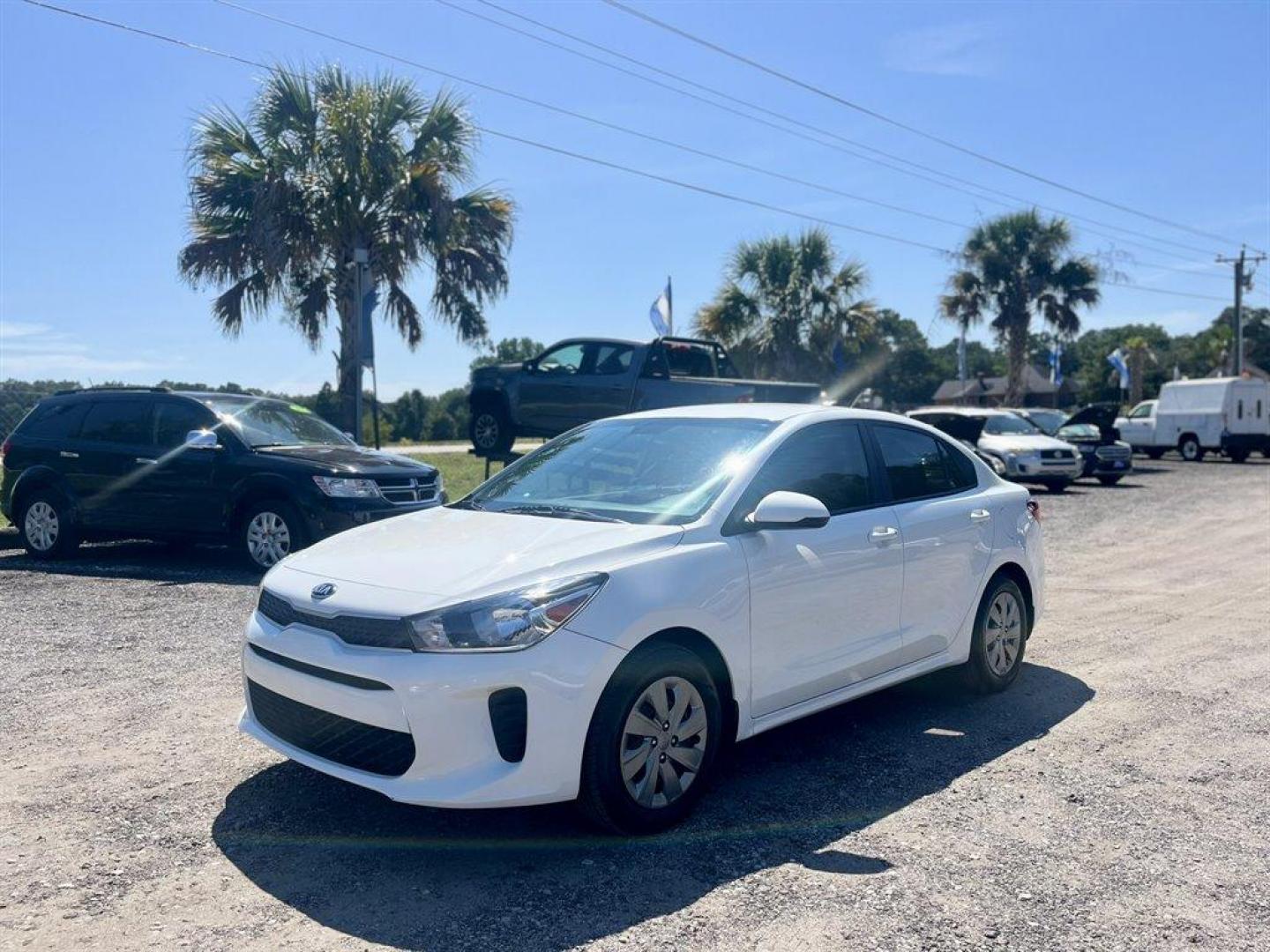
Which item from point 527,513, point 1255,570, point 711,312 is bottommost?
point 1255,570

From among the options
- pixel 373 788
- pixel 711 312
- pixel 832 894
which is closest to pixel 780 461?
pixel 832 894

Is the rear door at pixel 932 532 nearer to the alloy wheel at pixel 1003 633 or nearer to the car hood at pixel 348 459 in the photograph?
the alloy wheel at pixel 1003 633

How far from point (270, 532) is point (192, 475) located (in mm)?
965

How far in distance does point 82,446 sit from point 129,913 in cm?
843

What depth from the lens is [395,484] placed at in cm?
1016

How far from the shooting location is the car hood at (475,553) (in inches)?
155

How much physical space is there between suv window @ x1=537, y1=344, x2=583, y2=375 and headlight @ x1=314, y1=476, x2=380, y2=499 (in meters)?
6.05

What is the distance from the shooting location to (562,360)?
15.7m

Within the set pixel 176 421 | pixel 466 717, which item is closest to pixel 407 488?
pixel 176 421

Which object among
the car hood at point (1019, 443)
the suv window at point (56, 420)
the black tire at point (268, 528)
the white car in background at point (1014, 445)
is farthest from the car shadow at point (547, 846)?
the car hood at point (1019, 443)

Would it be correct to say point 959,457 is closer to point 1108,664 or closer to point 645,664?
point 1108,664

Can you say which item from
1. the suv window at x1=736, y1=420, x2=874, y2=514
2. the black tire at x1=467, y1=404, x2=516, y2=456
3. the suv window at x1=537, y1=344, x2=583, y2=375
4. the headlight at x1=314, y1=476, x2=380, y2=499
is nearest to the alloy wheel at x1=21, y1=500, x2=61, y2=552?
the headlight at x1=314, y1=476, x2=380, y2=499

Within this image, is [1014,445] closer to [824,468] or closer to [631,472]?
[824,468]

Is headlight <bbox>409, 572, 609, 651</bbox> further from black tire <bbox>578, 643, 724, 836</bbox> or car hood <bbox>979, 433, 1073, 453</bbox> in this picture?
car hood <bbox>979, 433, 1073, 453</bbox>
